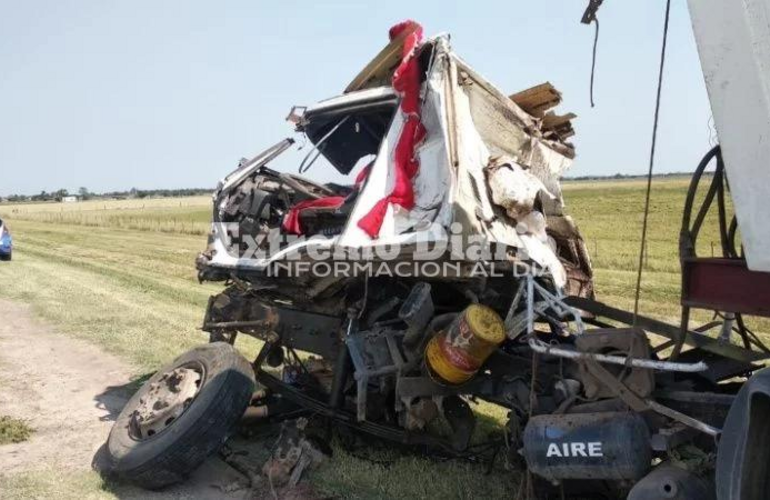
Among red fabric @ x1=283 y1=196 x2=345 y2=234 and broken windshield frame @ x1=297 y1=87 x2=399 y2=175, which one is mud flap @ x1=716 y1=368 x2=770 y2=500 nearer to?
broken windshield frame @ x1=297 y1=87 x2=399 y2=175

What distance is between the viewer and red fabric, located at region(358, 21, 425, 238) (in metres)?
3.84

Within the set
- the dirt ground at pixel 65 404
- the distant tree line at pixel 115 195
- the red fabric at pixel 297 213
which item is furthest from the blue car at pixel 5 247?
the distant tree line at pixel 115 195

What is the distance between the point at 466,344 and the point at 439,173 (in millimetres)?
917

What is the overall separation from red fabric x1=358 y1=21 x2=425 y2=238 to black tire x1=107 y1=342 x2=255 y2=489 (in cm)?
127

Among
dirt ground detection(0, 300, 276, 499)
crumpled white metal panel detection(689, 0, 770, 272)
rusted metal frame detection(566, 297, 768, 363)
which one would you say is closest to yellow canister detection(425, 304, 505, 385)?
rusted metal frame detection(566, 297, 768, 363)

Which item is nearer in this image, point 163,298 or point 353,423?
point 353,423

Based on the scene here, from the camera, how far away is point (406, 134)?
13.2 ft

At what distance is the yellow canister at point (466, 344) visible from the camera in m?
3.38

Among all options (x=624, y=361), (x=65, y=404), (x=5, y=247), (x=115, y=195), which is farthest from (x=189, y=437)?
(x=115, y=195)

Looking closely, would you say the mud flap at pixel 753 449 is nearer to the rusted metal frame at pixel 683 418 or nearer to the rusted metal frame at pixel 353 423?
the rusted metal frame at pixel 683 418

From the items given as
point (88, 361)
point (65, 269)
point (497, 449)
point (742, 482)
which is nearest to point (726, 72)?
point (742, 482)

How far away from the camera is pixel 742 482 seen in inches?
77.6

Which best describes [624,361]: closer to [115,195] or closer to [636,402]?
[636,402]

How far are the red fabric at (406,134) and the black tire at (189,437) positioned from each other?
1269 mm
